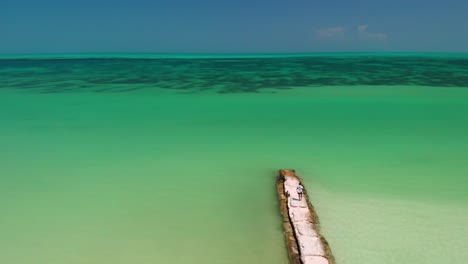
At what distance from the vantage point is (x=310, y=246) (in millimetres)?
4363

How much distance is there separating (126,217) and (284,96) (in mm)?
12543

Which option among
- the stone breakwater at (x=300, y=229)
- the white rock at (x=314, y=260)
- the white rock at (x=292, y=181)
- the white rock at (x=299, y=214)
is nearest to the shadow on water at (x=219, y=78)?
the white rock at (x=292, y=181)

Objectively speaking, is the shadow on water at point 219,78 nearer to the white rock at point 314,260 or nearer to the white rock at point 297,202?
the white rock at point 297,202

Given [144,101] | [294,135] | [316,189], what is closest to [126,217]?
[316,189]

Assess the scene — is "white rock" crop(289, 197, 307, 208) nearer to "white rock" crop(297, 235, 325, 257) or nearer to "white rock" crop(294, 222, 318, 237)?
"white rock" crop(294, 222, 318, 237)

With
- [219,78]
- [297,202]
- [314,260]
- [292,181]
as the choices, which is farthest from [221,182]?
[219,78]

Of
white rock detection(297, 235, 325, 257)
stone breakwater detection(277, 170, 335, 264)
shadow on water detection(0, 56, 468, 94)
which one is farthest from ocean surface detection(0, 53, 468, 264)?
shadow on water detection(0, 56, 468, 94)

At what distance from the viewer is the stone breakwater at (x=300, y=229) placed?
421 cm

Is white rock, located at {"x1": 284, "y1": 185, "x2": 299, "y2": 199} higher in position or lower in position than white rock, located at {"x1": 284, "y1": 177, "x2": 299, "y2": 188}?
lower

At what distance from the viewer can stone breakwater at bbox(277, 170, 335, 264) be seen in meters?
4.21

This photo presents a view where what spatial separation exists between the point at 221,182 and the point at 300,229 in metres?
2.27

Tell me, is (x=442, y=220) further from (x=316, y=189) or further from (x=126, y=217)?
(x=126, y=217)

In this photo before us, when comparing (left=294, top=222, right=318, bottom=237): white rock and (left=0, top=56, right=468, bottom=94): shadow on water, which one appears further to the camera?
(left=0, top=56, right=468, bottom=94): shadow on water

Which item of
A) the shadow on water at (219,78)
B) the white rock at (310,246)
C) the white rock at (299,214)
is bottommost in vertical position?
the white rock at (310,246)
